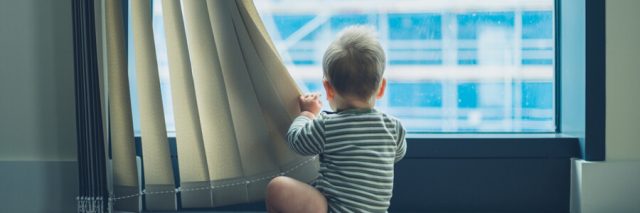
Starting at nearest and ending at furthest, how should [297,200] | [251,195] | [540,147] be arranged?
1. [297,200]
2. [251,195]
3. [540,147]

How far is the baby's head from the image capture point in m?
1.61

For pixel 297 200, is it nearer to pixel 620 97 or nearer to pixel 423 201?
pixel 423 201

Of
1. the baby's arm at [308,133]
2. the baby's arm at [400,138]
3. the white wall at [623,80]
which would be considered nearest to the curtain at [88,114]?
the baby's arm at [308,133]

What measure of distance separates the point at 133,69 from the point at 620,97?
48.7 inches

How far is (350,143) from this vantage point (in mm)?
1622

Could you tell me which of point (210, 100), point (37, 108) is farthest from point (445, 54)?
point (37, 108)

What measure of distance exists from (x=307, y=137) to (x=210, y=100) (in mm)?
291

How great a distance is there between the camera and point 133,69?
2.03m

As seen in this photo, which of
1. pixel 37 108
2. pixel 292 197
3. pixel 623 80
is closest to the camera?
pixel 292 197

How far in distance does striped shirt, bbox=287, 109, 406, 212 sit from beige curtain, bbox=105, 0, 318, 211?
185 mm

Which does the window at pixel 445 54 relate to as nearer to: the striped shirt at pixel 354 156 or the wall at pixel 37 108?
the wall at pixel 37 108

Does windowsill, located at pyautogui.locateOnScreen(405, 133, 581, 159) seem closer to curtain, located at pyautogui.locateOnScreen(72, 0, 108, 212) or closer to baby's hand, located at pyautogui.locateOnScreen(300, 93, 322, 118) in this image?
baby's hand, located at pyautogui.locateOnScreen(300, 93, 322, 118)

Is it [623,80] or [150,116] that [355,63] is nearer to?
[150,116]

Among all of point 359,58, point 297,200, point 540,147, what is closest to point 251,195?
point 297,200
